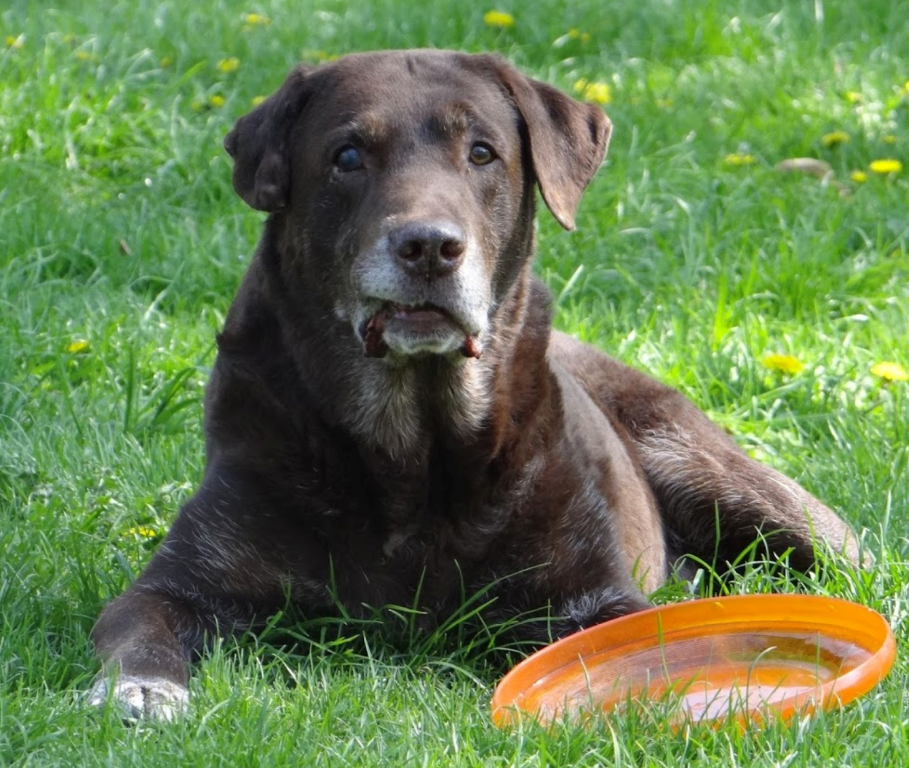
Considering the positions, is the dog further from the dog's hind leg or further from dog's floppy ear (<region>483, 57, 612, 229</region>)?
the dog's hind leg

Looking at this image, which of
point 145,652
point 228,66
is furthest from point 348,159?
point 228,66

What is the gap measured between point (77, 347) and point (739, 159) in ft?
10.4

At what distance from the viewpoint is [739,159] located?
693cm

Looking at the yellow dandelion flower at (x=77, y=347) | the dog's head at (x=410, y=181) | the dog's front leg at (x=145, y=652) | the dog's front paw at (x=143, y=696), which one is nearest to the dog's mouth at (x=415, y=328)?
the dog's head at (x=410, y=181)

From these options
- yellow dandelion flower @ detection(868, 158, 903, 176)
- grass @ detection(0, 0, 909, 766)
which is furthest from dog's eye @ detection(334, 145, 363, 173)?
yellow dandelion flower @ detection(868, 158, 903, 176)

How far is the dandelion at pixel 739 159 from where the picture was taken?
6922mm

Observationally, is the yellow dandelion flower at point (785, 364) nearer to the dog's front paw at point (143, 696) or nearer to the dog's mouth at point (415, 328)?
the dog's mouth at point (415, 328)

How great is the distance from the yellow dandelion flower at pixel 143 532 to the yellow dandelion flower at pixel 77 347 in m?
1.12

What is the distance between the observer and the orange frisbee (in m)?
3.21

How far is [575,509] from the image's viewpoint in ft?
12.7

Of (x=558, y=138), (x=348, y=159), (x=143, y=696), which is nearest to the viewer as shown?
(x=143, y=696)

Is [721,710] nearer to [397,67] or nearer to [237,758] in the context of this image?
[237,758]

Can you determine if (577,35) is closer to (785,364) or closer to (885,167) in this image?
(885,167)

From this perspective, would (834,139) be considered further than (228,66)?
No
